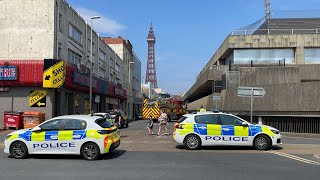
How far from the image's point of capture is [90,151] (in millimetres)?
13391

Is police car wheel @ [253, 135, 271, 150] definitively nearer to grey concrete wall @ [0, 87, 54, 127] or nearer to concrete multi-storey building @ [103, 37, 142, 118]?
grey concrete wall @ [0, 87, 54, 127]

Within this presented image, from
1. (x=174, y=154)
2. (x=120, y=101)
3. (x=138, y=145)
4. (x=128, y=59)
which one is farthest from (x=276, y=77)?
(x=128, y=59)

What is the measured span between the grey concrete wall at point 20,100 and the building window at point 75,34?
7380 mm

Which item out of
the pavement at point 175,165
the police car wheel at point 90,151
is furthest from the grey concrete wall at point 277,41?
the police car wheel at point 90,151

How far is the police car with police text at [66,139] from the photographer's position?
44.0ft

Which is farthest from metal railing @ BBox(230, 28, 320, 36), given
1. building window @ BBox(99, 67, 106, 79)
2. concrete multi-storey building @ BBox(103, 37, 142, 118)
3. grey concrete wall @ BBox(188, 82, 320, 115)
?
concrete multi-storey building @ BBox(103, 37, 142, 118)

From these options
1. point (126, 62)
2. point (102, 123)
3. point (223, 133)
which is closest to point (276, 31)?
point (223, 133)

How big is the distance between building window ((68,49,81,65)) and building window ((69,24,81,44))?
133cm

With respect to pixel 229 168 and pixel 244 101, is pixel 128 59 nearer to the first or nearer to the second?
pixel 244 101

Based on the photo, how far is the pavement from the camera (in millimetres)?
10273

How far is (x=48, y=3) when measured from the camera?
3127cm

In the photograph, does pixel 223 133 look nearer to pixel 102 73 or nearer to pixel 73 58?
pixel 73 58

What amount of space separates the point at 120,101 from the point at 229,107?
4161 cm

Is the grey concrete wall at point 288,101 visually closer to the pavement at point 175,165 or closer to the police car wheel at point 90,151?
the pavement at point 175,165
